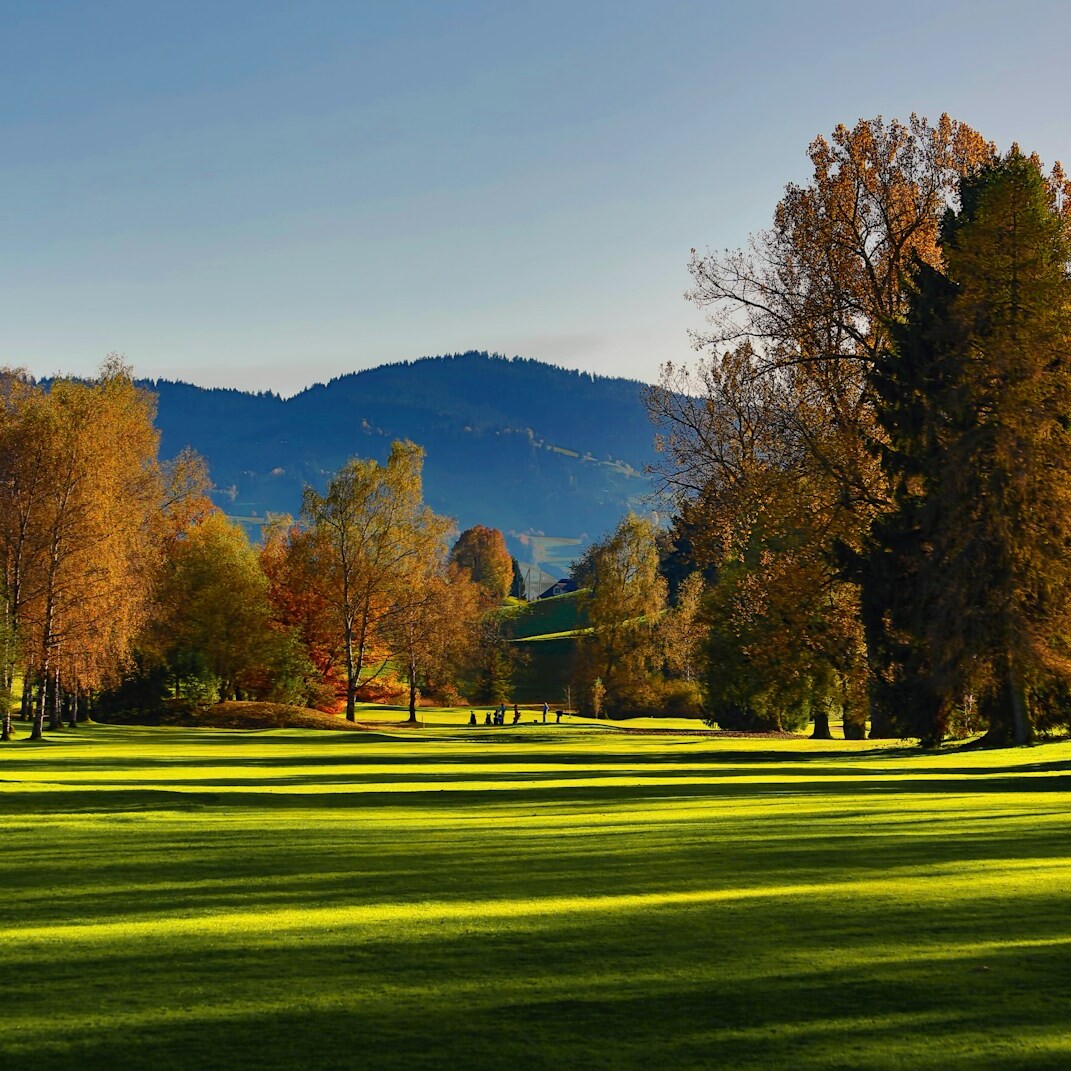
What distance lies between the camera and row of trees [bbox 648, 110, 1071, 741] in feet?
119

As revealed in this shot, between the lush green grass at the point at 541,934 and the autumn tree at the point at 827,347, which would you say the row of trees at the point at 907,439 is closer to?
the autumn tree at the point at 827,347

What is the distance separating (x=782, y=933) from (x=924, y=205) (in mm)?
39650

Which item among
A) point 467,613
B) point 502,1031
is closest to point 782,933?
point 502,1031

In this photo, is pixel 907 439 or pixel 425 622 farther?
pixel 425 622

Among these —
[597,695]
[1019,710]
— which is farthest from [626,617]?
[1019,710]

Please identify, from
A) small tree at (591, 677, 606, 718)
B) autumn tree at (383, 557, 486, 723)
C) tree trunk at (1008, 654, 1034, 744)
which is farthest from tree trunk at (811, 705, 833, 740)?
small tree at (591, 677, 606, 718)

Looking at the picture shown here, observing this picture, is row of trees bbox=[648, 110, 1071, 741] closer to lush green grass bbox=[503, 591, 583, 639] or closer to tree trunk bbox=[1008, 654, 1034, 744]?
tree trunk bbox=[1008, 654, 1034, 744]

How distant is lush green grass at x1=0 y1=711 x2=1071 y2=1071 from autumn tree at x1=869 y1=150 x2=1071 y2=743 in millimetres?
17014

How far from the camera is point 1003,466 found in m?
36.2

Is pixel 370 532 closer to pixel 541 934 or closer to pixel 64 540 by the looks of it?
pixel 64 540

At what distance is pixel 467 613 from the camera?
85.8 meters

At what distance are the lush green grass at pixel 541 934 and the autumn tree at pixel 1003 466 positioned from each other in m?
17.0

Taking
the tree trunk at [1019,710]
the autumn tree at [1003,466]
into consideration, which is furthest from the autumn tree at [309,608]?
the tree trunk at [1019,710]

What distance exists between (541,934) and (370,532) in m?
65.7
